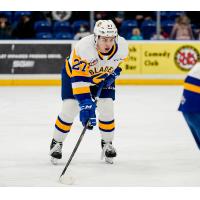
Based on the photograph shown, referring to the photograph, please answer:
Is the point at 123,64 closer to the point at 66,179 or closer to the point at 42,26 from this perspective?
the point at 42,26

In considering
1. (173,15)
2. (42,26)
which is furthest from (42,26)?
(173,15)

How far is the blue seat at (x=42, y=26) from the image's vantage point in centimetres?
1189

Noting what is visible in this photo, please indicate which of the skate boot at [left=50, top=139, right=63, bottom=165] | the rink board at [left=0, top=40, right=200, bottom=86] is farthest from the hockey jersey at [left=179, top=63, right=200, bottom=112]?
the rink board at [left=0, top=40, right=200, bottom=86]

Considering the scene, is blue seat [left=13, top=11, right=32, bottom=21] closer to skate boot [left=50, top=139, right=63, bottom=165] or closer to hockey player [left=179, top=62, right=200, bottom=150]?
skate boot [left=50, top=139, right=63, bottom=165]

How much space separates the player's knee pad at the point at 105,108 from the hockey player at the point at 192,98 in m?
1.43

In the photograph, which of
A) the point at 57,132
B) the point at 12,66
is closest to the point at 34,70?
the point at 12,66

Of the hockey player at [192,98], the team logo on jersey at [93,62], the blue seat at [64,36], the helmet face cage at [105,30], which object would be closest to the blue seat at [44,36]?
the blue seat at [64,36]

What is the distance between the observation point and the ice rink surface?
4562 millimetres

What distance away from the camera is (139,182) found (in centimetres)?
441

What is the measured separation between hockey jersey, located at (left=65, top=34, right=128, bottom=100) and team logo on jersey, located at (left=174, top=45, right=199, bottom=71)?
6313mm

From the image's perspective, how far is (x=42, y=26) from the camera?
39.0 ft

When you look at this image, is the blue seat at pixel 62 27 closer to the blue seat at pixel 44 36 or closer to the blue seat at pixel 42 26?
the blue seat at pixel 42 26

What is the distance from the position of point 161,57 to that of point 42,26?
228 cm

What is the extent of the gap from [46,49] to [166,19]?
2823 mm
